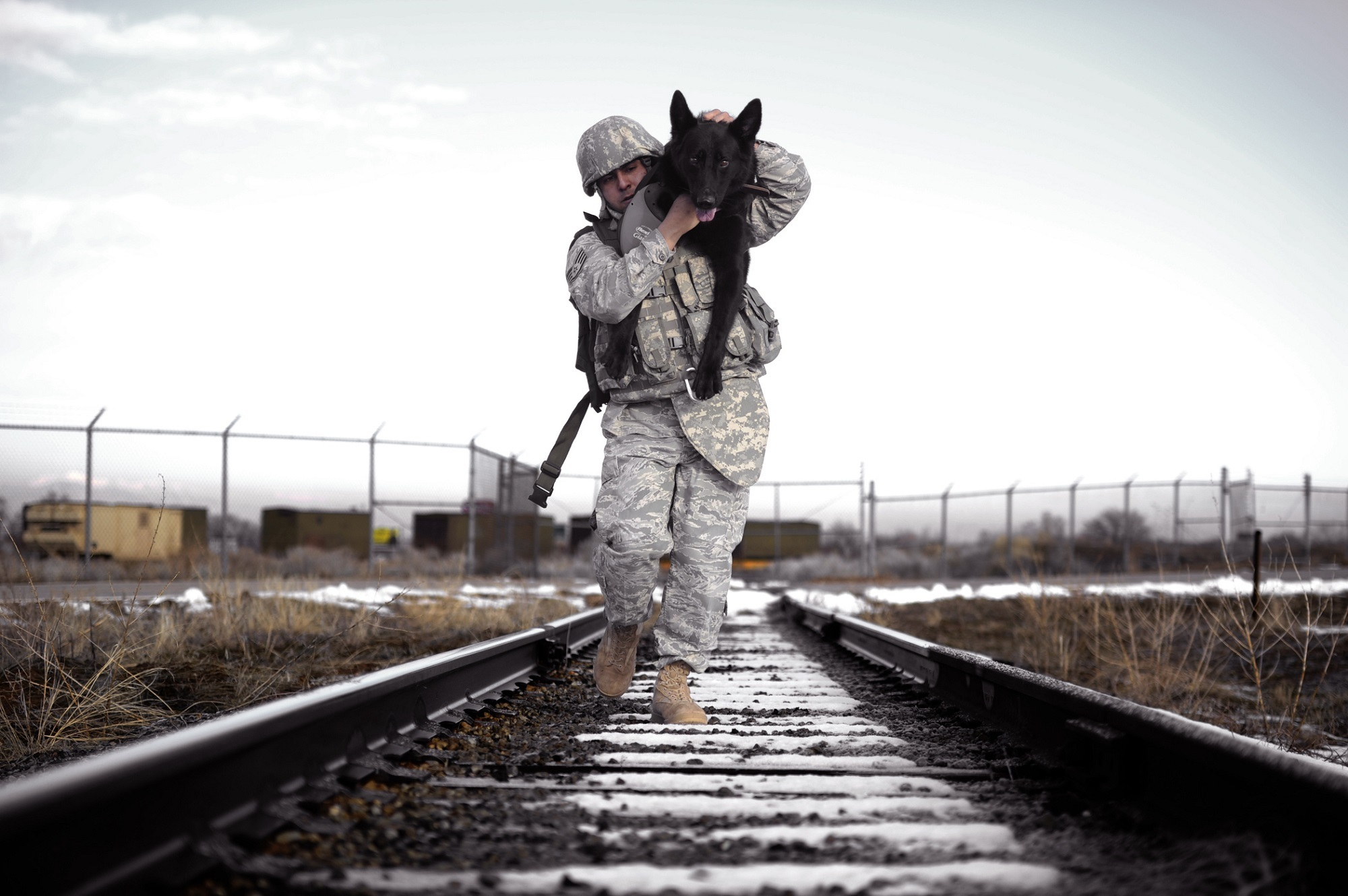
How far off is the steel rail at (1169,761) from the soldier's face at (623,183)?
185 cm

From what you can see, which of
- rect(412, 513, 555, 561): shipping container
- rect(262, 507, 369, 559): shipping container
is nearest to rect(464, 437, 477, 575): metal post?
rect(412, 513, 555, 561): shipping container

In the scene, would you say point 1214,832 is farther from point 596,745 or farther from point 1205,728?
point 596,745

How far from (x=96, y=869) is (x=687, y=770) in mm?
1142

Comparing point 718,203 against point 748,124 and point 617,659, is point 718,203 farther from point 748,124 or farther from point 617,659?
point 617,659

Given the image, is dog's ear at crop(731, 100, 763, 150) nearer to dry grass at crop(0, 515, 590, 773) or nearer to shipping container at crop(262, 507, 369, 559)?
dry grass at crop(0, 515, 590, 773)

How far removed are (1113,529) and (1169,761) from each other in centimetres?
2492

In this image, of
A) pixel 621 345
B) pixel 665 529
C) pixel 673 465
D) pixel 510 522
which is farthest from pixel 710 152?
pixel 510 522

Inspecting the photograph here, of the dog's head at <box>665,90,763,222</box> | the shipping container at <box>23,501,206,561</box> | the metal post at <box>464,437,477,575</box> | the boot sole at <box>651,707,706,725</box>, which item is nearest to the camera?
the boot sole at <box>651,707,706,725</box>

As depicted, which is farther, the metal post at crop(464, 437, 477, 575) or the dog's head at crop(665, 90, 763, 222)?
the metal post at crop(464, 437, 477, 575)

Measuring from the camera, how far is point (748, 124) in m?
2.93

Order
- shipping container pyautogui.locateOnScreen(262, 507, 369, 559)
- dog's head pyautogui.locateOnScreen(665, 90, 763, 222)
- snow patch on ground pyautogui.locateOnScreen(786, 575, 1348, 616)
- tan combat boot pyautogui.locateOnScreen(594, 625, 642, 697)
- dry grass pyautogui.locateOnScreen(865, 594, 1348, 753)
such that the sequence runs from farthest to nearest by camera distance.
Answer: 1. shipping container pyautogui.locateOnScreen(262, 507, 369, 559)
2. snow patch on ground pyautogui.locateOnScreen(786, 575, 1348, 616)
3. dry grass pyautogui.locateOnScreen(865, 594, 1348, 753)
4. tan combat boot pyautogui.locateOnScreen(594, 625, 642, 697)
5. dog's head pyautogui.locateOnScreen(665, 90, 763, 222)

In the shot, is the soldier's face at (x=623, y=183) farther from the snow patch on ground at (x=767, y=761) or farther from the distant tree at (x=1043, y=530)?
the distant tree at (x=1043, y=530)

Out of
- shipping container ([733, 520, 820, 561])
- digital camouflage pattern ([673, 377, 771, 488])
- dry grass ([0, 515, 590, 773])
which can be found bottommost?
shipping container ([733, 520, 820, 561])

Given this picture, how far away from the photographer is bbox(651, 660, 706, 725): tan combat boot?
261 centimetres
